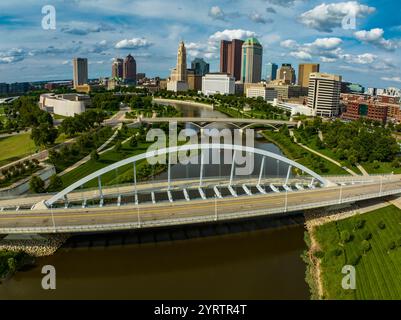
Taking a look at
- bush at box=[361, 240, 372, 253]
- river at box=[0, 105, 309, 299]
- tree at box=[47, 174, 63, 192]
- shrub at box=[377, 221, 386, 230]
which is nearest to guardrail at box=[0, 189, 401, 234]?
river at box=[0, 105, 309, 299]

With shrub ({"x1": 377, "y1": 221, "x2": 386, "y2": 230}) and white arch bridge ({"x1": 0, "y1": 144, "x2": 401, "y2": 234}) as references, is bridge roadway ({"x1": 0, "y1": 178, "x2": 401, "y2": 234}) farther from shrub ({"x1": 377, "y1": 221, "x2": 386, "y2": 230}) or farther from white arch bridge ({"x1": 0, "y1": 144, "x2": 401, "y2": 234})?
shrub ({"x1": 377, "y1": 221, "x2": 386, "y2": 230})

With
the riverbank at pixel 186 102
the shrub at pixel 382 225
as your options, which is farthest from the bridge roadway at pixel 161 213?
the riverbank at pixel 186 102

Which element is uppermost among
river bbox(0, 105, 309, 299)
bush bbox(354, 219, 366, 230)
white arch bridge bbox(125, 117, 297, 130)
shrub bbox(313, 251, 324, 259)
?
white arch bridge bbox(125, 117, 297, 130)

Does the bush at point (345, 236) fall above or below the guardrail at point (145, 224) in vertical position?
below

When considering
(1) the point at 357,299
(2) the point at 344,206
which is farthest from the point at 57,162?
(1) the point at 357,299

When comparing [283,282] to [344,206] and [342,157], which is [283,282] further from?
[342,157]

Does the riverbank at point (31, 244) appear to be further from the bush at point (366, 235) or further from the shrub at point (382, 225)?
the shrub at point (382, 225)
